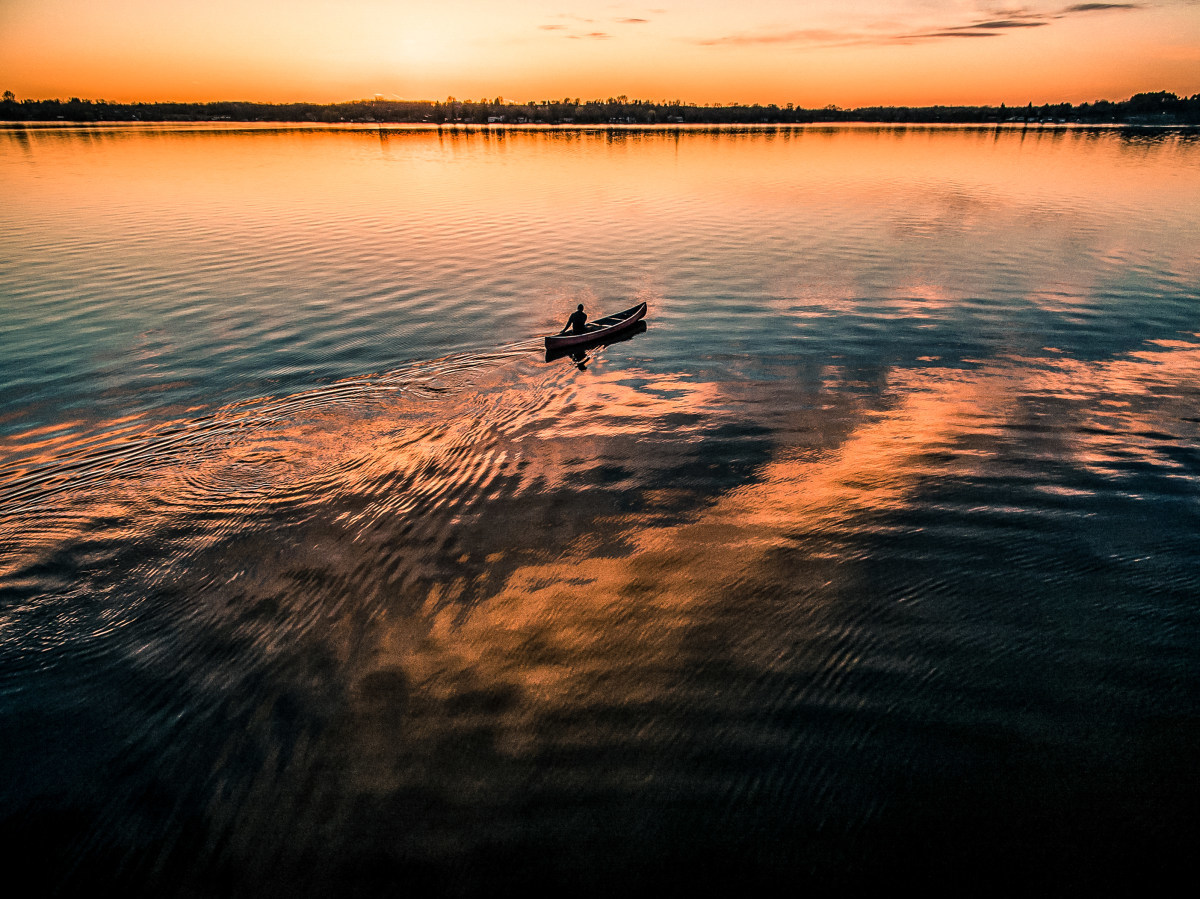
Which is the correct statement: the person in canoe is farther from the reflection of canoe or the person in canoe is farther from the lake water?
the lake water

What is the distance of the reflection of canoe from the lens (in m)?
20.4

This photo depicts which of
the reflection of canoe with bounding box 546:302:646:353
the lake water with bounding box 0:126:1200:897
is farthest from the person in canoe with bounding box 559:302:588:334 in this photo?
the lake water with bounding box 0:126:1200:897

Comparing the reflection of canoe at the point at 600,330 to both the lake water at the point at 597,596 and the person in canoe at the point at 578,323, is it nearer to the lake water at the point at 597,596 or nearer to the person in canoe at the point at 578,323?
the person in canoe at the point at 578,323

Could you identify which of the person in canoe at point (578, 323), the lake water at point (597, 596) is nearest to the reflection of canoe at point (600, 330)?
the person in canoe at point (578, 323)

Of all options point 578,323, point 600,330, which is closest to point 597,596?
point 578,323

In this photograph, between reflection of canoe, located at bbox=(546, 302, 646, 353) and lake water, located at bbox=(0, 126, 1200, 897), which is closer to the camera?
lake water, located at bbox=(0, 126, 1200, 897)

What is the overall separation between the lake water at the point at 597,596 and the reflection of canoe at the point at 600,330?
2.76 ft

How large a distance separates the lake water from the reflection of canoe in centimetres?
84

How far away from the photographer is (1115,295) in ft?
Result: 84.9

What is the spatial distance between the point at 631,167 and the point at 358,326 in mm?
69009

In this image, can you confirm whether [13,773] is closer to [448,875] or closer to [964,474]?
[448,875]

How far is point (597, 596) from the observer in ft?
33.0

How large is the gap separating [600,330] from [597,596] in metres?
13.5

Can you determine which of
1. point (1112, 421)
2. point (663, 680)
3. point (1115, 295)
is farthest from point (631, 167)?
point (663, 680)
